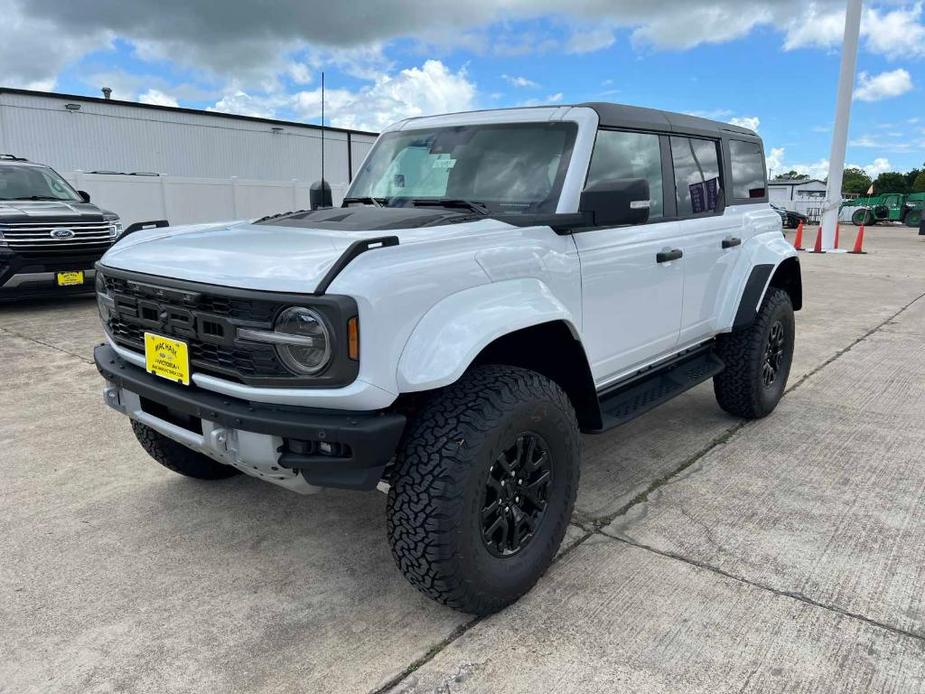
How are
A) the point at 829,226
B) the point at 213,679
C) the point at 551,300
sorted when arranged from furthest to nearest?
the point at 829,226 → the point at 551,300 → the point at 213,679

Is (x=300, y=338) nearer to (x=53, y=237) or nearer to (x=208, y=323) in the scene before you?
(x=208, y=323)

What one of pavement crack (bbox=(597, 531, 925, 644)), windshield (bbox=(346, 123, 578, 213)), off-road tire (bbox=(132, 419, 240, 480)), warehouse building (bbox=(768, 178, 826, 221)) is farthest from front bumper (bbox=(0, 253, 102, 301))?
warehouse building (bbox=(768, 178, 826, 221))

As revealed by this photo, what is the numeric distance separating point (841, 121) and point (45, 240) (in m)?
16.5

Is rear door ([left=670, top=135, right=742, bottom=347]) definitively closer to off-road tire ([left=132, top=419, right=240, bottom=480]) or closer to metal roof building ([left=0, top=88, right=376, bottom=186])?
off-road tire ([left=132, top=419, right=240, bottom=480])

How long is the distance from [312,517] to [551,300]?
1.52 m

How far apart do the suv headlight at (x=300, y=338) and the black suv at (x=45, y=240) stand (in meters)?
6.70

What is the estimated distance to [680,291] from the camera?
3600mm

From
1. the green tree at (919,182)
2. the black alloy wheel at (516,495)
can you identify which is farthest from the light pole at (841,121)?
the green tree at (919,182)

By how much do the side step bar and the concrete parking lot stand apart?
46cm

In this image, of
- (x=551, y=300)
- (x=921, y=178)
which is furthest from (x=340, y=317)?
(x=921, y=178)

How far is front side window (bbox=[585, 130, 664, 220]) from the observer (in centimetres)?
311

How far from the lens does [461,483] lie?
2.13 m

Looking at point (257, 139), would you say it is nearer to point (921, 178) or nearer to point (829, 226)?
point (829, 226)

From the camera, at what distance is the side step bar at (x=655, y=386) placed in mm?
3158
